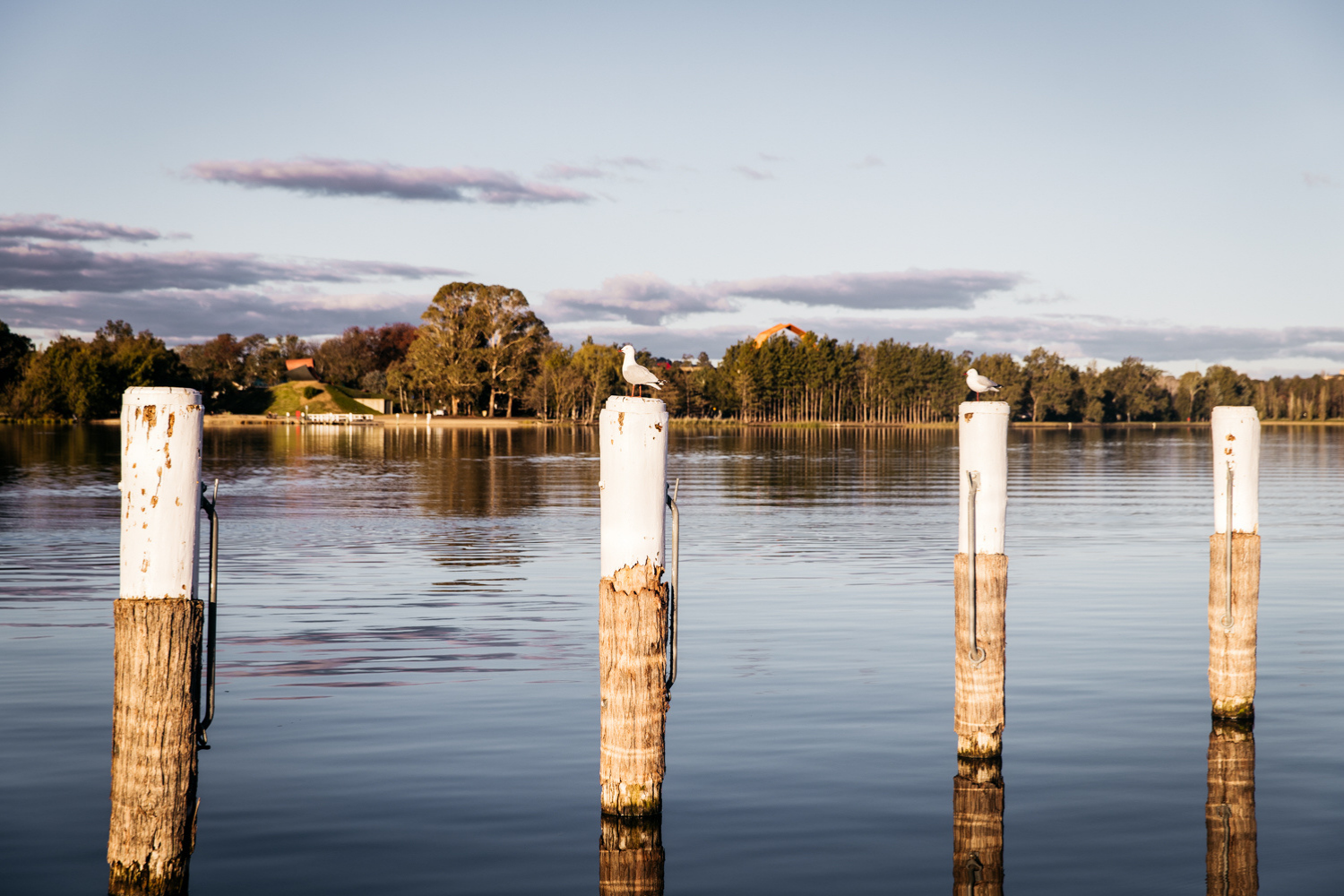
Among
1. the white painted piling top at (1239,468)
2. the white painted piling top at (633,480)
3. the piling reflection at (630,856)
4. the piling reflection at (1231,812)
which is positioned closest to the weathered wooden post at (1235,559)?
the white painted piling top at (1239,468)

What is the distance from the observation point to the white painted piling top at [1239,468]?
12.4 metres

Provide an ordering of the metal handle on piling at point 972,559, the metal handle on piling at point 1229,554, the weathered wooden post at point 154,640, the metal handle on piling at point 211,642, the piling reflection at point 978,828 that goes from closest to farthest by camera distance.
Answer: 1. the weathered wooden post at point 154,640
2. the metal handle on piling at point 211,642
3. the piling reflection at point 978,828
4. the metal handle on piling at point 972,559
5. the metal handle on piling at point 1229,554

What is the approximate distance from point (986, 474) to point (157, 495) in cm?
705

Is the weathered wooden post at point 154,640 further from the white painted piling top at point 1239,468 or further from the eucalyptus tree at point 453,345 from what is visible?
the eucalyptus tree at point 453,345

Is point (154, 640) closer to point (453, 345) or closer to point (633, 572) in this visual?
point (633, 572)

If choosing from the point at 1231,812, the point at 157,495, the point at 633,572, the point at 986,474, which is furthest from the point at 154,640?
the point at 1231,812

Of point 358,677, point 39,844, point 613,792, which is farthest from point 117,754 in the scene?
point 358,677

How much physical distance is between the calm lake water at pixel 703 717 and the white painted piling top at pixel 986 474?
2.56 metres

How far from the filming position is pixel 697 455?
91.9 metres

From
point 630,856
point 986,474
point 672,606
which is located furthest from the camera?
point 986,474

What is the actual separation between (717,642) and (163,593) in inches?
450

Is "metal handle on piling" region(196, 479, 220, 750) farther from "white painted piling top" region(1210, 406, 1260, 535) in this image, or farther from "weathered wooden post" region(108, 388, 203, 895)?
"white painted piling top" region(1210, 406, 1260, 535)

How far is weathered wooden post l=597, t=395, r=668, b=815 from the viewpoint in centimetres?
848

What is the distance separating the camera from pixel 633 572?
28.0 feet
